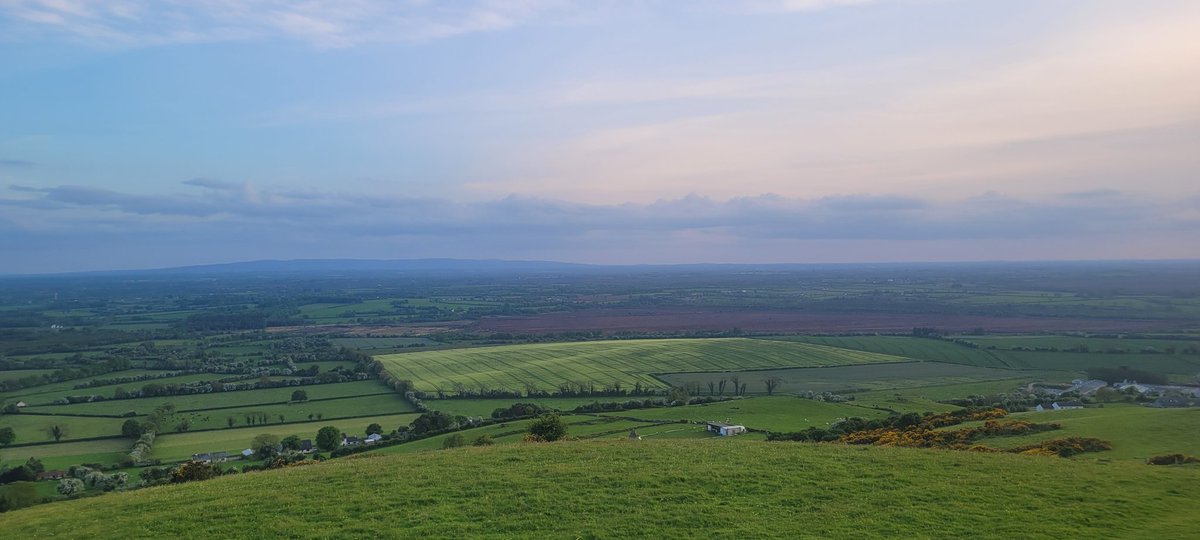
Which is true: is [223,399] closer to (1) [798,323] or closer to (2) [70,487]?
(2) [70,487]

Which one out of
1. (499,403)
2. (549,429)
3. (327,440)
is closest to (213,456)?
(327,440)

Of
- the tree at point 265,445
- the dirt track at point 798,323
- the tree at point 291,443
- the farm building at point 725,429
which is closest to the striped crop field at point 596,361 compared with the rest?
the dirt track at point 798,323

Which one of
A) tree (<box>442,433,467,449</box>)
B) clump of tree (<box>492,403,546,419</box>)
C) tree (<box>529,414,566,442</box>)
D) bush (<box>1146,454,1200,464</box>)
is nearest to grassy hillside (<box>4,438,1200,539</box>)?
bush (<box>1146,454,1200,464</box>)

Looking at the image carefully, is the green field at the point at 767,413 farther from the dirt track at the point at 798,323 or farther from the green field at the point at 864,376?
the dirt track at the point at 798,323

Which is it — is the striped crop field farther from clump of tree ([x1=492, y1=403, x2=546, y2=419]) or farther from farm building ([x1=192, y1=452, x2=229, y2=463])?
farm building ([x1=192, y1=452, x2=229, y2=463])

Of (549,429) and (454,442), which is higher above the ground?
(549,429)

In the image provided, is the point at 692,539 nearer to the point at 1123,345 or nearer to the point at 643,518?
the point at 643,518

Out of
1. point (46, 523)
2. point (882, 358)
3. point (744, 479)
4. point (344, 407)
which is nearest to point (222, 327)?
point (344, 407)
